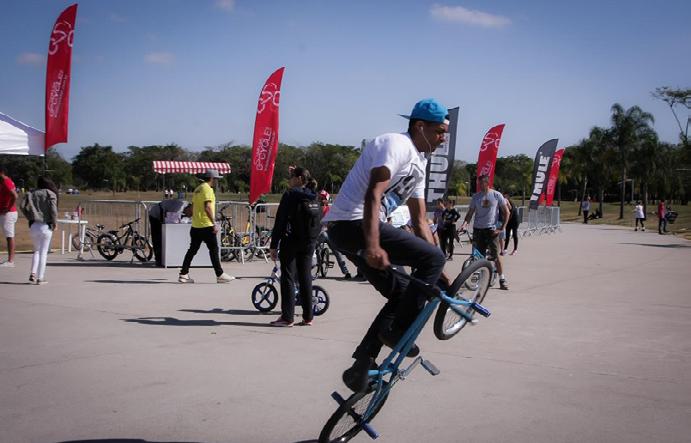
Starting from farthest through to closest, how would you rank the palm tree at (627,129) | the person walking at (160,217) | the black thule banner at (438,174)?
the palm tree at (627,129) → the black thule banner at (438,174) → the person walking at (160,217)

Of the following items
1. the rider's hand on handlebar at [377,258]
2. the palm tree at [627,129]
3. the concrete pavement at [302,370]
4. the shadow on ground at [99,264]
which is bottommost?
the shadow on ground at [99,264]

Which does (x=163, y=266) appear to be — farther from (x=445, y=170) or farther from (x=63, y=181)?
Result: (x=63, y=181)

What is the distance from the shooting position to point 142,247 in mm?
15383

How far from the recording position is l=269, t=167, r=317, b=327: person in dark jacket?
25.7 feet

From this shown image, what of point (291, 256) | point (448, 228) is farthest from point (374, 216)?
point (448, 228)

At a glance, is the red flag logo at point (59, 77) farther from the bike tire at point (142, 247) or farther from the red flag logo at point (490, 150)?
the red flag logo at point (490, 150)

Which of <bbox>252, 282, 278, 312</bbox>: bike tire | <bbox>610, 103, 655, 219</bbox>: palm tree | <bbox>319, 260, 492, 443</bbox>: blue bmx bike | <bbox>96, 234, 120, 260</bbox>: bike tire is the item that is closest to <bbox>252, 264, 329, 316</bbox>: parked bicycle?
<bbox>252, 282, 278, 312</bbox>: bike tire

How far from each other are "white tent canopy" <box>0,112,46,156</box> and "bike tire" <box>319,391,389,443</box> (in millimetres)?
11358

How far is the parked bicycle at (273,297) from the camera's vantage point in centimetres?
860

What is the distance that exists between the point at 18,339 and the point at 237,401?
321 cm

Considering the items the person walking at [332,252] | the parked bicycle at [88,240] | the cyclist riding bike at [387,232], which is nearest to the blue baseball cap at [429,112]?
the cyclist riding bike at [387,232]

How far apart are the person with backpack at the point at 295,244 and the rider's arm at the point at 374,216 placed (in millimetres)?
4033

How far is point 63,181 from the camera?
91125 mm

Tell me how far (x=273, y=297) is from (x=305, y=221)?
1629 mm
